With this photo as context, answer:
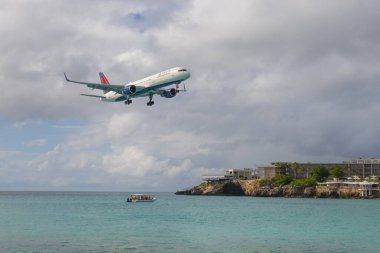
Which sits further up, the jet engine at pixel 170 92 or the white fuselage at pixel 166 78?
the white fuselage at pixel 166 78

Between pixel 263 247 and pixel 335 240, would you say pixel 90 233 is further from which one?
pixel 335 240

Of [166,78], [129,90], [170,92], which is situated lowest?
[129,90]

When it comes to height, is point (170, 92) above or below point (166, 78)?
below

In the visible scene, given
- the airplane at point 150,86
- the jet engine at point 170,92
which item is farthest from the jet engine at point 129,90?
the jet engine at point 170,92

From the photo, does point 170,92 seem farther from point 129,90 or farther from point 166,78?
point 129,90

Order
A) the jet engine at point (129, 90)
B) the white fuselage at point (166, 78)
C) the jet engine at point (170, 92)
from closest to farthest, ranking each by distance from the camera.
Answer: the white fuselage at point (166, 78) → the jet engine at point (129, 90) → the jet engine at point (170, 92)

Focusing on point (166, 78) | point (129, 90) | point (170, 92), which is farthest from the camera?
point (170, 92)

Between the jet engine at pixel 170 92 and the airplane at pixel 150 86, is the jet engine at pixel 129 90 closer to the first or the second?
the airplane at pixel 150 86

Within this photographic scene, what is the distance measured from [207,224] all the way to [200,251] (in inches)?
1414

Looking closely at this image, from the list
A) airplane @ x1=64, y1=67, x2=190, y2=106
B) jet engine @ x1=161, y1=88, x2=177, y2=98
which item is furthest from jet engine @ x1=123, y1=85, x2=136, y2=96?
jet engine @ x1=161, y1=88, x2=177, y2=98

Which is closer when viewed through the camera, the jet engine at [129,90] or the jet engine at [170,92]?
the jet engine at [129,90]

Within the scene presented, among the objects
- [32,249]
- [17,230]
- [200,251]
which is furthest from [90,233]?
[200,251]

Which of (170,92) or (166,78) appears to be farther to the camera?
(170,92)

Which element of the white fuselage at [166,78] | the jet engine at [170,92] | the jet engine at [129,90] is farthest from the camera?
the jet engine at [170,92]
